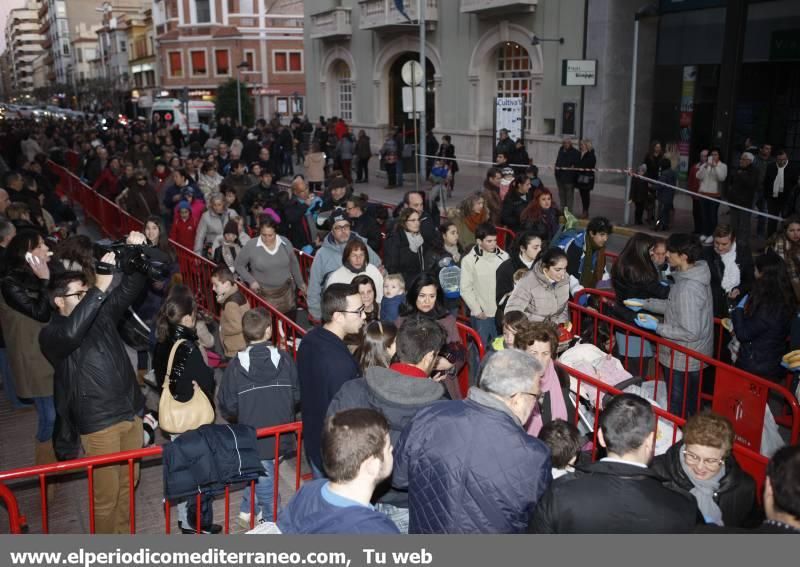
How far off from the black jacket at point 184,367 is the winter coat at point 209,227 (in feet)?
14.1

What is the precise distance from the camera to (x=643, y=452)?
3127 millimetres

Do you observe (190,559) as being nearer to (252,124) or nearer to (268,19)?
(252,124)

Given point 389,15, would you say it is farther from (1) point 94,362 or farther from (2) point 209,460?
(2) point 209,460

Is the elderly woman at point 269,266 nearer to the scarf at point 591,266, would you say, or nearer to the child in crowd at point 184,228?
the child in crowd at point 184,228

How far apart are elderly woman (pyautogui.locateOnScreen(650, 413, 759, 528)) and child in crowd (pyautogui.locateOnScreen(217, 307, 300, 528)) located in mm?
2416

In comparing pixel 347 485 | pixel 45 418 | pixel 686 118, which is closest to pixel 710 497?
pixel 347 485

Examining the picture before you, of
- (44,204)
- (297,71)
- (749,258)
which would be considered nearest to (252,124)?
(297,71)

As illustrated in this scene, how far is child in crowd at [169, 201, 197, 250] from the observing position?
9930 mm

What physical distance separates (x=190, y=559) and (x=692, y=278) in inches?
167

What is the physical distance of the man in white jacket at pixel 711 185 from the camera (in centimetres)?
1416

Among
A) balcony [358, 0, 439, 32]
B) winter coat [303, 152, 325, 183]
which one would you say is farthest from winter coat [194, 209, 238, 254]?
balcony [358, 0, 439, 32]

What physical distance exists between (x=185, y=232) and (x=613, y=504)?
26.9ft

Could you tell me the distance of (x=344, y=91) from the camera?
3438cm

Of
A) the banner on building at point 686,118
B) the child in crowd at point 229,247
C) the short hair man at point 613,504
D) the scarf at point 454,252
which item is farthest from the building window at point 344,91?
the short hair man at point 613,504
